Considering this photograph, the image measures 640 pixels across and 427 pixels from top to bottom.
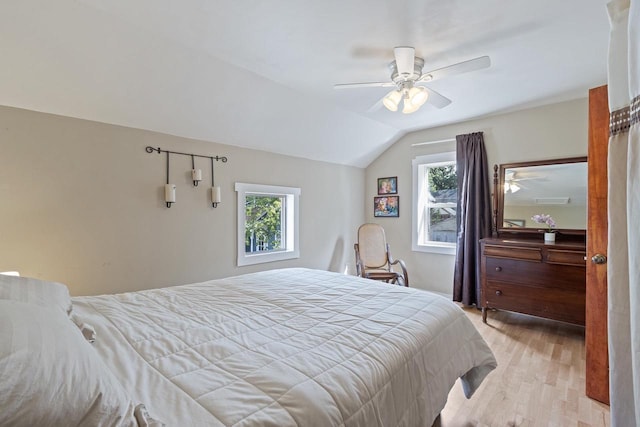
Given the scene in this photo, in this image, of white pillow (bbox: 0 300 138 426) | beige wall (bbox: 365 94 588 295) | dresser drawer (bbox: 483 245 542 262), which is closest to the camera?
white pillow (bbox: 0 300 138 426)

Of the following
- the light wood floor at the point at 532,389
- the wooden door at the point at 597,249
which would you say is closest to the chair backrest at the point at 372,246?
the light wood floor at the point at 532,389

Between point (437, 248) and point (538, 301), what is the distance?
4.92 feet

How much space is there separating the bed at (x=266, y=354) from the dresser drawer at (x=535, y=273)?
5.53 ft

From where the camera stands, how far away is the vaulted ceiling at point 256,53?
1.83m

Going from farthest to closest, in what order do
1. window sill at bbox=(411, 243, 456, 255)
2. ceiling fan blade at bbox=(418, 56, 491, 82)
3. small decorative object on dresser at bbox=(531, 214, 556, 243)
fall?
window sill at bbox=(411, 243, 456, 255), small decorative object on dresser at bbox=(531, 214, 556, 243), ceiling fan blade at bbox=(418, 56, 491, 82)

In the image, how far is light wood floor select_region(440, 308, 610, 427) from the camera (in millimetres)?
1843

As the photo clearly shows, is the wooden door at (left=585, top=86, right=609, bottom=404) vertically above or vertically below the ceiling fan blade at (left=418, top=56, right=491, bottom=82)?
below

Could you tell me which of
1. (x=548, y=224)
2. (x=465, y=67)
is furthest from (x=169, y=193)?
(x=548, y=224)

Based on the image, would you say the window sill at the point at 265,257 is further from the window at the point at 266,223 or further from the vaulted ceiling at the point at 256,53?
the vaulted ceiling at the point at 256,53

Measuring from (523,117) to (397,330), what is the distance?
348 cm

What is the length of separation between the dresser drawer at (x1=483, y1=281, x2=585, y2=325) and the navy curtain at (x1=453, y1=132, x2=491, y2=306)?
0.42m

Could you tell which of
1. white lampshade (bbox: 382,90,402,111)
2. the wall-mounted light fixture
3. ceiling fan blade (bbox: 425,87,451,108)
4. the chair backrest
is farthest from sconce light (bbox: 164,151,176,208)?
the chair backrest

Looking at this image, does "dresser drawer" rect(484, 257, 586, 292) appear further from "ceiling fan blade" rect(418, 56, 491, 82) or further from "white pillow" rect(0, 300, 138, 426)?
→ "white pillow" rect(0, 300, 138, 426)

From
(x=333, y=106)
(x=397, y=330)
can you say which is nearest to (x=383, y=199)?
(x=333, y=106)
